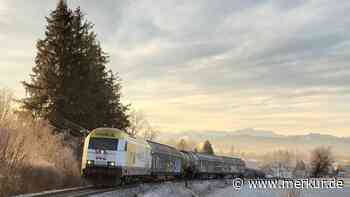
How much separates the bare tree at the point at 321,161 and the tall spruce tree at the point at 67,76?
124456 mm

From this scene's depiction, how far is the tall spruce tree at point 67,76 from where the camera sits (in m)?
47.1

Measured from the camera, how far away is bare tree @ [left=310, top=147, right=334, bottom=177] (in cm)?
16488

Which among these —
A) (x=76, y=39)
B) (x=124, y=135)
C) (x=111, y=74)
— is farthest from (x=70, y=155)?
(x=111, y=74)

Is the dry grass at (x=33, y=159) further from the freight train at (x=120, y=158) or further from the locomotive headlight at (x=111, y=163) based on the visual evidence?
the locomotive headlight at (x=111, y=163)

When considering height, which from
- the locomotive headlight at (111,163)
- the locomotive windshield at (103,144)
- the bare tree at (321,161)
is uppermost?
the bare tree at (321,161)

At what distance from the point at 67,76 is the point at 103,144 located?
16.0 metres

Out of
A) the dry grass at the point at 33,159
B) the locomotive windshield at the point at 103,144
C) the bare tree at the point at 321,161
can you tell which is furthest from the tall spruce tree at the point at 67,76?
the bare tree at the point at 321,161

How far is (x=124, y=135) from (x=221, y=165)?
162 feet

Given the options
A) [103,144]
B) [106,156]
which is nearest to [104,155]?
[106,156]

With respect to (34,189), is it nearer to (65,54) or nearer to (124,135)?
(124,135)

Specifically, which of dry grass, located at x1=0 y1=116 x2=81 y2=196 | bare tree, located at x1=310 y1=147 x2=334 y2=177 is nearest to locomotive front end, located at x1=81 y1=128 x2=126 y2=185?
dry grass, located at x1=0 y1=116 x2=81 y2=196

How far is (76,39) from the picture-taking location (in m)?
50.1

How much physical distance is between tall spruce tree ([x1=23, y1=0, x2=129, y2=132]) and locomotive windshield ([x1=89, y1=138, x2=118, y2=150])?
44.8 feet

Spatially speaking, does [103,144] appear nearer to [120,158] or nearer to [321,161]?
[120,158]
